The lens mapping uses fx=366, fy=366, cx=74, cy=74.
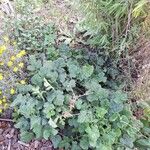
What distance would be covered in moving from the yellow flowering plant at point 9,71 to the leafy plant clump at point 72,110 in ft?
0.32

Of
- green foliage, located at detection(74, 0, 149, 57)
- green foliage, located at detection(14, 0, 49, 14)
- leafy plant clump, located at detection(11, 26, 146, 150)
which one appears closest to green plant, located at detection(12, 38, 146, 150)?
leafy plant clump, located at detection(11, 26, 146, 150)

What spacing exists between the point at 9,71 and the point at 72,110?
2.18ft

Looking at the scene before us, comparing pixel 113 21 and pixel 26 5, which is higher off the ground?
pixel 113 21

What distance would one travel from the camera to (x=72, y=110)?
9.71 feet

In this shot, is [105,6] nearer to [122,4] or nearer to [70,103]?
[122,4]

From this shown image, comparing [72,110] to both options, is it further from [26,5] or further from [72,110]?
[26,5]

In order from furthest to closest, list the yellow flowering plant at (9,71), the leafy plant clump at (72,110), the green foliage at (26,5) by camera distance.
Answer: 1. the green foliage at (26,5)
2. the yellow flowering plant at (9,71)
3. the leafy plant clump at (72,110)

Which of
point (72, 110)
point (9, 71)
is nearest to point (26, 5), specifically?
point (9, 71)

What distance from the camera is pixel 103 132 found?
9.50ft

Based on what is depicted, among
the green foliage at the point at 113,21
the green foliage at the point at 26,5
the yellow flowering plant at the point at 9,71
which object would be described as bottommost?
the yellow flowering plant at the point at 9,71

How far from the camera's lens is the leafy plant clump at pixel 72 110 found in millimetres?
2852

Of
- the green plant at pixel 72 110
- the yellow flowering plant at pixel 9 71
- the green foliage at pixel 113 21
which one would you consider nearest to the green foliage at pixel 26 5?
the yellow flowering plant at pixel 9 71

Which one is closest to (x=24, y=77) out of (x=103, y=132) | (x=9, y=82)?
(x=9, y=82)

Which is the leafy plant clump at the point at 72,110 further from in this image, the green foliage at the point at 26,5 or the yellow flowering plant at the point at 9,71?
the green foliage at the point at 26,5
